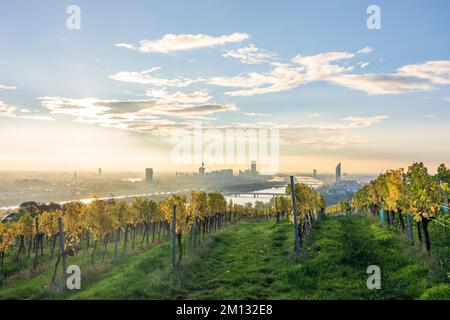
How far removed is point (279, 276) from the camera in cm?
1969

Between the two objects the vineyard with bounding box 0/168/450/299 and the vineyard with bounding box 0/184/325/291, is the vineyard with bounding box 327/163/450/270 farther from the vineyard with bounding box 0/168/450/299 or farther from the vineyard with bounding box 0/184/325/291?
the vineyard with bounding box 0/184/325/291

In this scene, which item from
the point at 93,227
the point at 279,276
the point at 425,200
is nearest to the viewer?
the point at 279,276

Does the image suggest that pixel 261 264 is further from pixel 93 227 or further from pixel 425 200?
pixel 93 227

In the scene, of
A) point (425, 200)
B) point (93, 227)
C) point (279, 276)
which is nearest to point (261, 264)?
point (279, 276)

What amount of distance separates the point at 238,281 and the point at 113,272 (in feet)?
31.1

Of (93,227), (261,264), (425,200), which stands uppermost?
(425,200)

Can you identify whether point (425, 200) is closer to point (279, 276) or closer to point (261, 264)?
point (279, 276)

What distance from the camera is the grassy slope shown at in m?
15.9

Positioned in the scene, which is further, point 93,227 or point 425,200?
point 93,227

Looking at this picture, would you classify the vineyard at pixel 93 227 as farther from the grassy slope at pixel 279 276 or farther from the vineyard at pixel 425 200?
the vineyard at pixel 425 200

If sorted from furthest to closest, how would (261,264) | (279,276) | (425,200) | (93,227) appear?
(93,227) → (261,264) → (425,200) → (279,276)

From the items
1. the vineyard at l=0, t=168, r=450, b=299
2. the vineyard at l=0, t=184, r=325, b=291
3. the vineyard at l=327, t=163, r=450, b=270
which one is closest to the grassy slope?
the vineyard at l=0, t=168, r=450, b=299

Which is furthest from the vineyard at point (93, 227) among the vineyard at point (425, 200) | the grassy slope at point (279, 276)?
the vineyard at point (425, 200)

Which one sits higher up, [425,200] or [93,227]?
[425,200]
